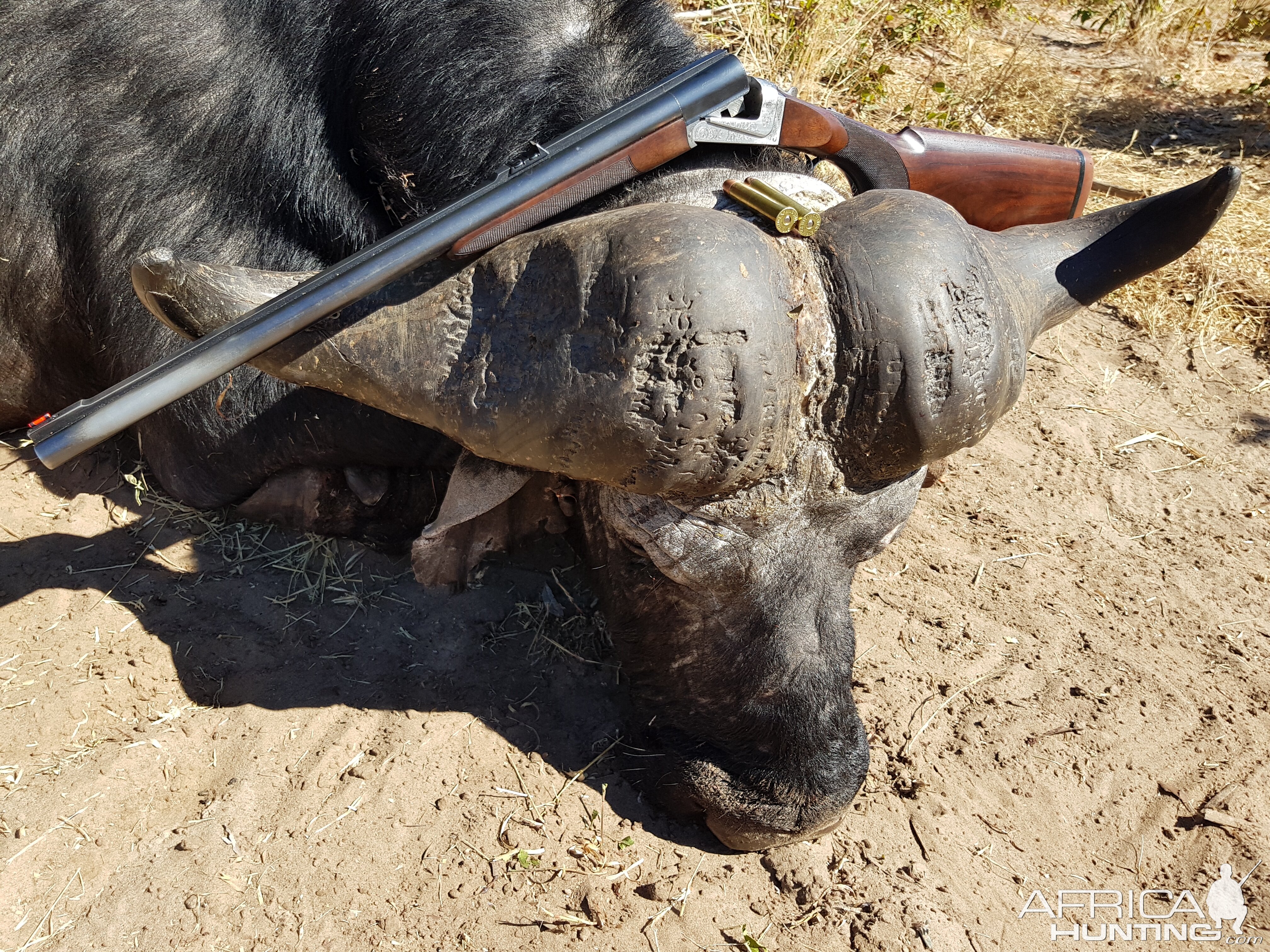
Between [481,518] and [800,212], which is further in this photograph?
[481,518]

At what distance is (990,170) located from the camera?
337cm

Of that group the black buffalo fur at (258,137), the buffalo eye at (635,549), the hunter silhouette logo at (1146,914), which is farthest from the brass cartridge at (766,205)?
the hunter silhouette logo at (1146,914)

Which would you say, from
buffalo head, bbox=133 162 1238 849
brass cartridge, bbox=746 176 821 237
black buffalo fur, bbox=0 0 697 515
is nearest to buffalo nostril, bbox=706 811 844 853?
buffalo head, bbox=133 162 1238 849

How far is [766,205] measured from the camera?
2324mm

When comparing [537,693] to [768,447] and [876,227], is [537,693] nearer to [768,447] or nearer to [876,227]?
[768,447]

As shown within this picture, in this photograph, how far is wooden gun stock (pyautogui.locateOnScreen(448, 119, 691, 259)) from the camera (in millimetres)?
2316

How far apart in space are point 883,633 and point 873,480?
54.2 inches

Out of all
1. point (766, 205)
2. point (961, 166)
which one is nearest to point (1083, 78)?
point (961, 166)

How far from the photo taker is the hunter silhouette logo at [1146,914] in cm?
279

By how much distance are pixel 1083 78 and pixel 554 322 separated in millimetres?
7493

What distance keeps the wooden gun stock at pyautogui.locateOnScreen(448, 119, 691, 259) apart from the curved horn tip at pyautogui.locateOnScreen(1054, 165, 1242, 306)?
3.60ft

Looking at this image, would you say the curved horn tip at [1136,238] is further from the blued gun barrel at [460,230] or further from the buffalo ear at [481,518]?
the buffalo ear at [481,518]

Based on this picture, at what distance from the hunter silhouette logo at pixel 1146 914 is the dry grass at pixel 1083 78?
3491 mm

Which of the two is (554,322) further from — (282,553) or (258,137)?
(282,553)
